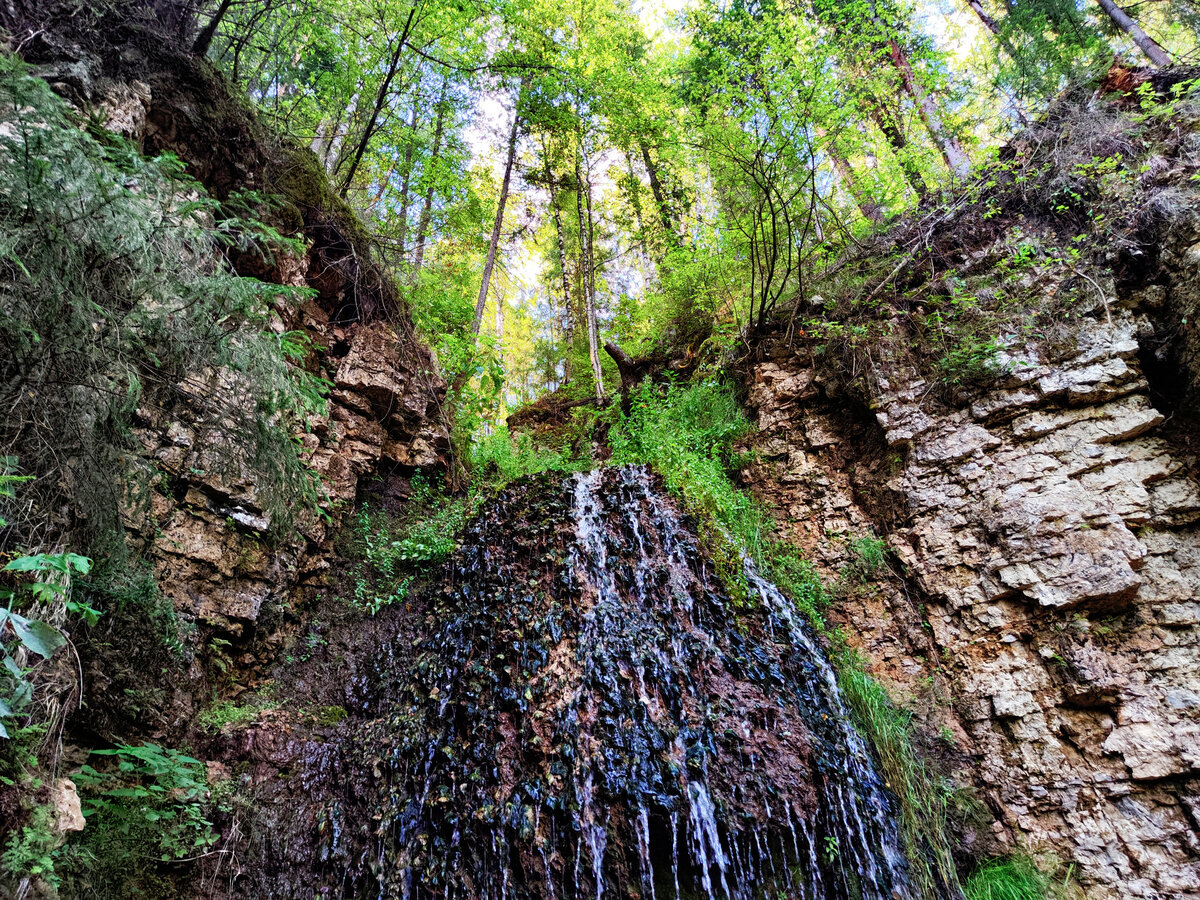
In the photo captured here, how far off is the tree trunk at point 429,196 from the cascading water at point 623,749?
6.25m

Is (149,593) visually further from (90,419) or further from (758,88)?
(758,88)

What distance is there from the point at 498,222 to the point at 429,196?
1371mm

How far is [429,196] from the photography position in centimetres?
960

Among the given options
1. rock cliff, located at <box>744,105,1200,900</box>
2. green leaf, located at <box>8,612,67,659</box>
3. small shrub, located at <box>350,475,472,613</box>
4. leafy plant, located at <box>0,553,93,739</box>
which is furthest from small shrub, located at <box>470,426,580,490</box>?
green leaf, located at <box>8,612,67,659</box>

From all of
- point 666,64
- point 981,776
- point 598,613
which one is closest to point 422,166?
point 666,64

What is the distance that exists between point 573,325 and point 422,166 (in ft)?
19.4

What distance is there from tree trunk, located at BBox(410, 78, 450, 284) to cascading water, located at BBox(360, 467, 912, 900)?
6.25m

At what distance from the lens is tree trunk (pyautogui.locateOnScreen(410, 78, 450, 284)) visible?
8.95 meters

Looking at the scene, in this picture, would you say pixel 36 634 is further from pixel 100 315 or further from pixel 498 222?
pixel 498 222

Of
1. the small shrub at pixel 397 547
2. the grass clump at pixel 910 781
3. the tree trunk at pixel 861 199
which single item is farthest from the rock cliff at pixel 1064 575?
the small shrub at pixel 397 547

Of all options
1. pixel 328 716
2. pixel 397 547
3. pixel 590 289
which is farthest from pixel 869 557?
pixel 590 289

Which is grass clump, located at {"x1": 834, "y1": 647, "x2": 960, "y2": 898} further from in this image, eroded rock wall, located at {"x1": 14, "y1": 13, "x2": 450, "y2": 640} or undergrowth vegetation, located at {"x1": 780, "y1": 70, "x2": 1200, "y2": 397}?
eroded rock wall, located at {"x1": 14, "y1": 13, "x2": 450, "y2": 640}

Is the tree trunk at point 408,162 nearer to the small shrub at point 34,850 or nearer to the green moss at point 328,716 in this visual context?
the green moss at point 328,716

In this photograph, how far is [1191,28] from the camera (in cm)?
805
